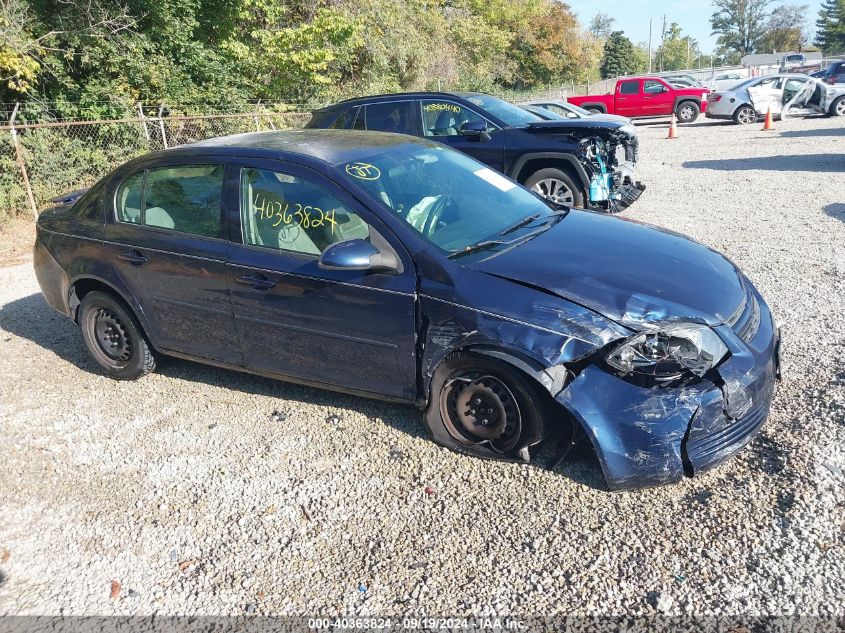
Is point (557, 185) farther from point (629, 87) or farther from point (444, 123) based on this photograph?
point (629, 87)

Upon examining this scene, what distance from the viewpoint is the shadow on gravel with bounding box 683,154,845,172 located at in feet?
40.2

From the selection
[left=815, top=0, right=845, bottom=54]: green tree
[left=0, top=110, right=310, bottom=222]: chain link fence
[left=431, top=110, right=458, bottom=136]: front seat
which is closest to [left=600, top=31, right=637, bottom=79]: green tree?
[left=815, top=0, right=845, bottom=54]: green tree

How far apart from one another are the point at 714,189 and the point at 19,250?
11.0m

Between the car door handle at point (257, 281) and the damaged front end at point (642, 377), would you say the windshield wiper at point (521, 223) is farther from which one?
the car door handle at point (257, 281)

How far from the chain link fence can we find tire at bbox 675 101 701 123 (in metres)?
17.8

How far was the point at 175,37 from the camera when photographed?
16.2m

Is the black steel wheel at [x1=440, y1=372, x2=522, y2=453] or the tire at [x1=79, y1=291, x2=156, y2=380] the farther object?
the tire at [x1=79, y1=291, x2=156, y2=380]

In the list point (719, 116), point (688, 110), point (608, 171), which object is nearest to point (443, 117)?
point (608, 171)

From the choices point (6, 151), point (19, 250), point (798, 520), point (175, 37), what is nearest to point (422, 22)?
point (175, 37)

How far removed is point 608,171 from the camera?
8.21 metres

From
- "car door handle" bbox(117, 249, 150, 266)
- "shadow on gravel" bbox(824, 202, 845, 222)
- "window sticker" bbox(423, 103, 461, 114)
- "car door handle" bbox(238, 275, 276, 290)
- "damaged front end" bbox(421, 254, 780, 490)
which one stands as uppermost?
"window sticker" bbox(423, 103, 461, 114)

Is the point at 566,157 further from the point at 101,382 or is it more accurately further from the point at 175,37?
the point at 175,37

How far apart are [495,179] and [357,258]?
160 centimetres

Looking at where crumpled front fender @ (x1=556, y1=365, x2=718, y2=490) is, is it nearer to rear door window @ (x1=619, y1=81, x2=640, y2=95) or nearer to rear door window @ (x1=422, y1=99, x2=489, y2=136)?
rear door window @ (x1=422, y1=99, x2=489, y2=136)
